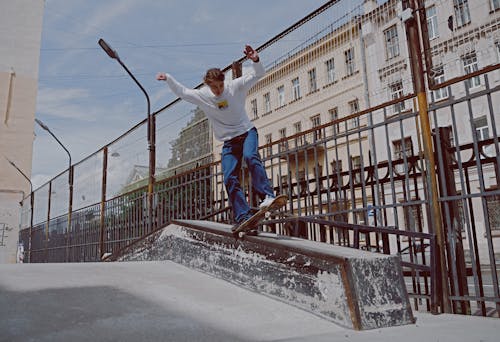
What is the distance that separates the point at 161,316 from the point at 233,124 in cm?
223

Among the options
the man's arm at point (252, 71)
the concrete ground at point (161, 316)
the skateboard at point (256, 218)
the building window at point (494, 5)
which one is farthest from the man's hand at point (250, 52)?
the building window at point (494, 5)

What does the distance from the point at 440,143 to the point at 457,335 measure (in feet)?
6.56

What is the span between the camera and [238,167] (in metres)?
4.35

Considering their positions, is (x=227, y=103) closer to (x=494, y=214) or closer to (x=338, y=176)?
(x=338, y=176)

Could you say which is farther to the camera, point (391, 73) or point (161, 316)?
point (391, 73)

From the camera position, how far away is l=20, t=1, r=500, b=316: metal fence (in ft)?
10.8

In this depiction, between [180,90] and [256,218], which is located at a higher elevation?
[180,90]

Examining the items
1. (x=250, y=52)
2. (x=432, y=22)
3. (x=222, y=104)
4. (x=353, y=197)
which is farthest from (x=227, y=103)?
(x=432, y=22)

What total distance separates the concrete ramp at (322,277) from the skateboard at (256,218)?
0.09m

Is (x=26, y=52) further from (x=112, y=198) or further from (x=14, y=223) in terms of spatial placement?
(x=112, y=198)

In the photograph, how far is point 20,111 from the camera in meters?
17.5

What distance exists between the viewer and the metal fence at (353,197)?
10.8 ft

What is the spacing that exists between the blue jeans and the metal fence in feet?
1.43

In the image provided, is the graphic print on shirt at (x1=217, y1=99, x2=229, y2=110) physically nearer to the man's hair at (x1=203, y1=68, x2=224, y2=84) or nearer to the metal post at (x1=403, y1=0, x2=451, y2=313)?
the man's hair at (x1=203, y1=68, x2=224, y2=84)
